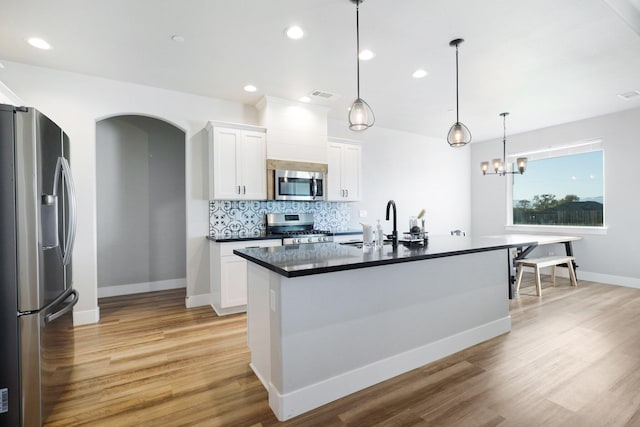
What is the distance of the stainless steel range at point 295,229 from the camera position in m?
4.16

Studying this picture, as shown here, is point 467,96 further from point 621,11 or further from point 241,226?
point 241,226

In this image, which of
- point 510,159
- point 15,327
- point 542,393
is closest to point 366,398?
point 542,393

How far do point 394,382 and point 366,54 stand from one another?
9.67ft

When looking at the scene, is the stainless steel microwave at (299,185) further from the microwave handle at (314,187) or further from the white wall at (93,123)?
the white wall at (93,123)

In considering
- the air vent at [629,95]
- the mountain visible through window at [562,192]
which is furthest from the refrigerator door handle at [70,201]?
the mountain visible through window at [562,192]

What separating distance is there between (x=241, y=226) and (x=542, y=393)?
3.65 meters

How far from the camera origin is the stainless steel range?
13.6 ft

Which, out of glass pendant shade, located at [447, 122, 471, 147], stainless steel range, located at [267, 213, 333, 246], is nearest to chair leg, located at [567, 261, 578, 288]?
glass pendant shade, located at [447, 122, 471, 147]

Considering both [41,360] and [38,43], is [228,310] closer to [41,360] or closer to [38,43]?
[41,360]

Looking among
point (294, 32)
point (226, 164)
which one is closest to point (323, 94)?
point (294, 32)

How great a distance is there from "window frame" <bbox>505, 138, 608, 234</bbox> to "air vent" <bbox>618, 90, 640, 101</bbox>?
1.04 metres

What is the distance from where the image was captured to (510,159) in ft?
21.4

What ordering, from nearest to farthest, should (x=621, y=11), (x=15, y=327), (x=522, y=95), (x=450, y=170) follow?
(x=15, y=327) < (x=621, y=11) < (x=522, y=95) < (x=450, y=170)

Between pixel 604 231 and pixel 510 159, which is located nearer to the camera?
pixel 604 231
